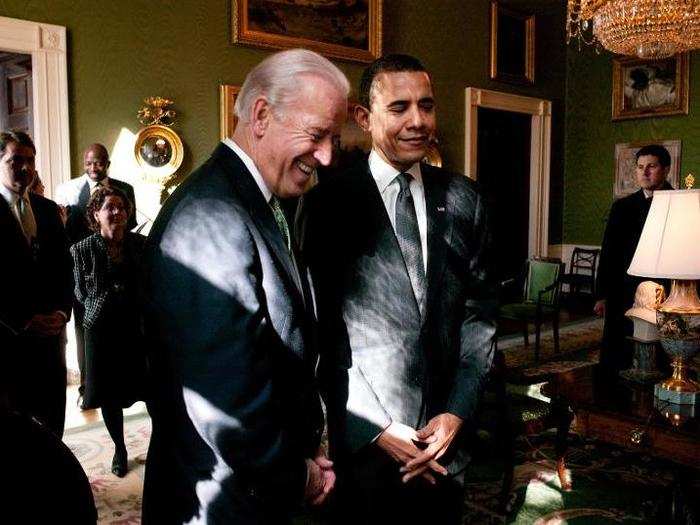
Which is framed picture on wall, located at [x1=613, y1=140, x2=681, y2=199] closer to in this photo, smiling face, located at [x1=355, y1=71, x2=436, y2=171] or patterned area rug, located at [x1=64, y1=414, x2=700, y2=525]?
patterned area rug, located at [x1=64, y1=414, x2=700, y2=525]

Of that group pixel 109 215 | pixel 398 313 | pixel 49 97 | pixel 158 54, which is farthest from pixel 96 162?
pixel 398 313

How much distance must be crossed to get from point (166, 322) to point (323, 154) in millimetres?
457

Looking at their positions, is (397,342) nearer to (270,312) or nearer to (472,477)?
(270,312)

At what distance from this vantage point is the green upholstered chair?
6.15m

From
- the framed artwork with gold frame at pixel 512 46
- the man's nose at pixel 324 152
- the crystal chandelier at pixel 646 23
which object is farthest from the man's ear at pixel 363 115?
the framed artwork with gold frame at pixel 512 46

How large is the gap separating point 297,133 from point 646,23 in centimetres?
488

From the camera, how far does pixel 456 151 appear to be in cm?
805

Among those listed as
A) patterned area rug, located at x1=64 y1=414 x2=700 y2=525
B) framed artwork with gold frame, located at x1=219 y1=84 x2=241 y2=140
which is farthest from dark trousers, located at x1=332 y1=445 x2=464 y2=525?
framed artwork with gold frame, located at x1=219 y1=84 x2=241 y2=140

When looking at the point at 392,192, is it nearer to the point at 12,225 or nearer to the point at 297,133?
the point at 297,133

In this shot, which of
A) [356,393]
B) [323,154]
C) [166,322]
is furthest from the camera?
[356,393]

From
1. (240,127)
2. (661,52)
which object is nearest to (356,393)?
(240,127)

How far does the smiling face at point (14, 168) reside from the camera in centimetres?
301

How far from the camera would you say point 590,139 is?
9.63 metres

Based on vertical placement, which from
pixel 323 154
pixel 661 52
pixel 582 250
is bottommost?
pixel 582 250
